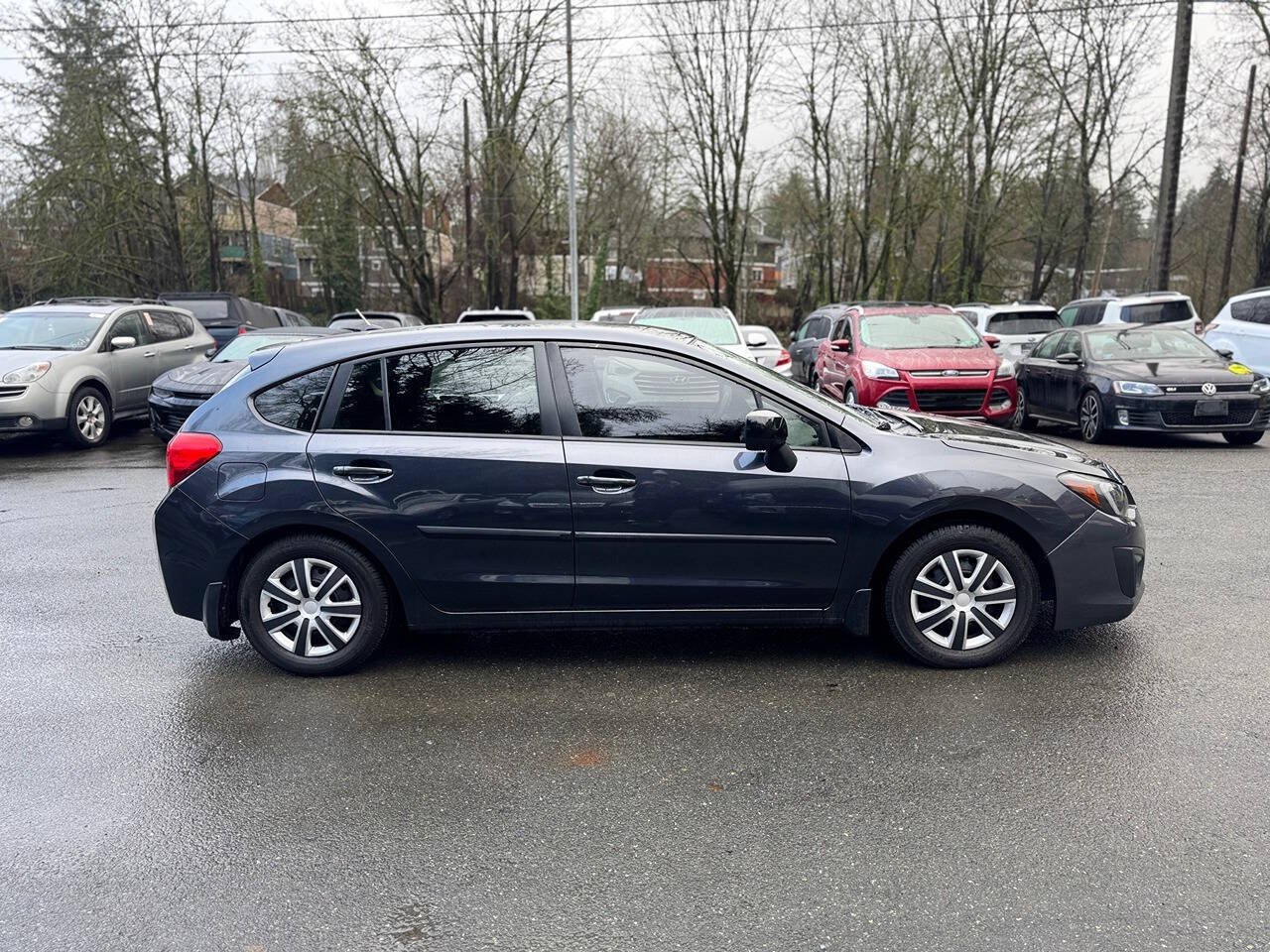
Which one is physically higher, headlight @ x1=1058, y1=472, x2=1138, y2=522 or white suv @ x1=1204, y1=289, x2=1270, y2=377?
white suv @ x1=1204, y1=289, x2=1270, y2=377

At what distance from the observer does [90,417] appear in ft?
39.7

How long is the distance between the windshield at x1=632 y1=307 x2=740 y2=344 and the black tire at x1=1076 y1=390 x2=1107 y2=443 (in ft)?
15.1

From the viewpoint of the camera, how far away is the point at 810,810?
129 inches

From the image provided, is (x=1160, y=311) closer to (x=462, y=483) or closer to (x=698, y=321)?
(x=698, y=321)

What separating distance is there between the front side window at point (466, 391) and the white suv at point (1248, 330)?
11738 mm

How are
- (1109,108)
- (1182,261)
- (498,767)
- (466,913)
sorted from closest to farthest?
(466,913), (498,767), (1109,108), (1182,261)

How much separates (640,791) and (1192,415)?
9791mm

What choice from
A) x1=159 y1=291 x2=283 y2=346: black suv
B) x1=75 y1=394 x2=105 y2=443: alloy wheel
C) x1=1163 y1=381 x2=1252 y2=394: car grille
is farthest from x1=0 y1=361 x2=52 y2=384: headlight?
x1=1163 y1=381 x2=1252 y2=394: car grille

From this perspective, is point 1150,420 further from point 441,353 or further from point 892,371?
point 441,353

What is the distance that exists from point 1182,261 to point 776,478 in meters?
41.2

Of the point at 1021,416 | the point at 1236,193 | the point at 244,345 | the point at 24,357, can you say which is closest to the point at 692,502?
the point at 244,345

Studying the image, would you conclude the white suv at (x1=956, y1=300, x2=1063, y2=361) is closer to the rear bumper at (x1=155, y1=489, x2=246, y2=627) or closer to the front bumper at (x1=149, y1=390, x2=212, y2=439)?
the front bumper at (x1=149, y1=390, x2=212, y2=439)

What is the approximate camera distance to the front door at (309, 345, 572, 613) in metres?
4.33

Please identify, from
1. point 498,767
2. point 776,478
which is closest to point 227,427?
point 498,767
